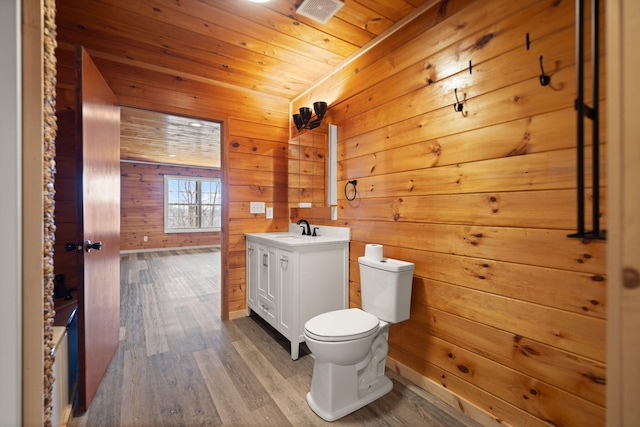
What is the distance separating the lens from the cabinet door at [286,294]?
83.8 inches

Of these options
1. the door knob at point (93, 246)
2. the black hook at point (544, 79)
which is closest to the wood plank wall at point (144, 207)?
the door knob at point (93, 246)

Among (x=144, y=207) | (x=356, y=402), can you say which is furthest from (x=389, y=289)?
(x=144, y=207)

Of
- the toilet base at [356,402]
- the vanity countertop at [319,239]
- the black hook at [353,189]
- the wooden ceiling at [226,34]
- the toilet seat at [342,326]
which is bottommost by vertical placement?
the toilet base at [356,402]

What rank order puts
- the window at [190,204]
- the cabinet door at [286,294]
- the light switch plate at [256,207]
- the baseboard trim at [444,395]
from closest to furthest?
1. the baseboard trim at [444,395]
2. the cabinet door at [286,294]
3. the light switch plate at [256,207]
4. the window at [190,204]

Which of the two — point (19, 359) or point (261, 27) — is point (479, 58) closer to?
point (261, 27)

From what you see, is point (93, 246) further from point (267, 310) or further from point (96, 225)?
point (267, 310)

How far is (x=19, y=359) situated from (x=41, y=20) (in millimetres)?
971

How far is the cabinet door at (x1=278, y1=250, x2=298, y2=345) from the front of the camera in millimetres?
2129

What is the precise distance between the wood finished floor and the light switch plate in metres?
1.09

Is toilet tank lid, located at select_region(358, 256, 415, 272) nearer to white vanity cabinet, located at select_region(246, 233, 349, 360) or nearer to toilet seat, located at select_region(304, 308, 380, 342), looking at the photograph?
toilet seat, located at select_region(304, 308, 380, 342)

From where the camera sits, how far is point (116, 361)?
82.3 inches

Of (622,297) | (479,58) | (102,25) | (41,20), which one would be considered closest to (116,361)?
(41,20)

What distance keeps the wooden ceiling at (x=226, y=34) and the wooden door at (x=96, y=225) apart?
1.47ft

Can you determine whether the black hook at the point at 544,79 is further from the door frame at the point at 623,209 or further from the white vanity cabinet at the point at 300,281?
the white vanity cabinet at the point at 300,281
